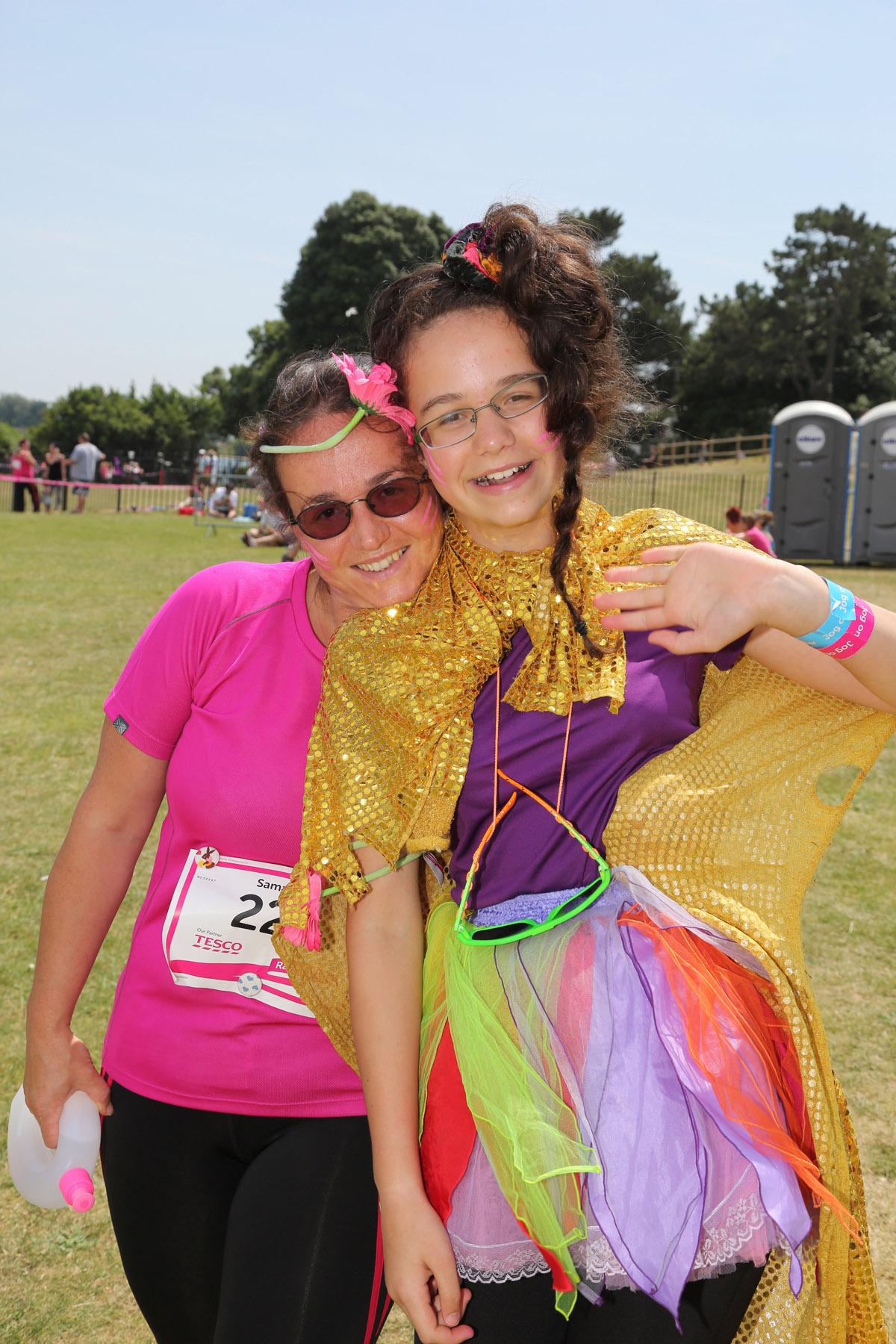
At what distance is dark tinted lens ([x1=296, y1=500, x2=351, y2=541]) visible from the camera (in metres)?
2.21

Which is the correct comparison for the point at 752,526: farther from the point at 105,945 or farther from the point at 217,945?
the point at 217,945

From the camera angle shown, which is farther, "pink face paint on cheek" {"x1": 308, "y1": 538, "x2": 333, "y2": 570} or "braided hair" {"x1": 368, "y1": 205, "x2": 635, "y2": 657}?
"pink face paint on cheek" {"x1": 308, "y1": 538, "x2": 333, "y2": 570}

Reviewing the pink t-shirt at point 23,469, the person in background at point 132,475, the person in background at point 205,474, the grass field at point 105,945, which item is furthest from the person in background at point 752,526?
the person in background at point 132,475

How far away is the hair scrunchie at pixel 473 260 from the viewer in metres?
2.06

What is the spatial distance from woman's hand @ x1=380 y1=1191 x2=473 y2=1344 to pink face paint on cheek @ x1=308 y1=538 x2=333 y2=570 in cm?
116

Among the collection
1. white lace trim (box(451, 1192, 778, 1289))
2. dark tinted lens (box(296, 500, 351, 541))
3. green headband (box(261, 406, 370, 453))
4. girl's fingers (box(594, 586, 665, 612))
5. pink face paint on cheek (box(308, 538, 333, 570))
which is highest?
green headband (box(261, 406, 370, 453))

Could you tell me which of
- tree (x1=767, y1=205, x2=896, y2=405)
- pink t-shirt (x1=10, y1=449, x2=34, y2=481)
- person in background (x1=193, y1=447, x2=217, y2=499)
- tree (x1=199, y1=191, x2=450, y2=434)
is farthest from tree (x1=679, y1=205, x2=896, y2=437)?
pink t-shirt (x1=10, y1=449, x2=34, y2=481)

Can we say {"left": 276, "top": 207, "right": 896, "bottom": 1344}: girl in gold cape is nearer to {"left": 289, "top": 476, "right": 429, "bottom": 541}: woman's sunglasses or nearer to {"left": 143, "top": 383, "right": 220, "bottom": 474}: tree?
{"left": 289, "top": 476, "right": 429, "bottom": 541}: woman's sunglasses

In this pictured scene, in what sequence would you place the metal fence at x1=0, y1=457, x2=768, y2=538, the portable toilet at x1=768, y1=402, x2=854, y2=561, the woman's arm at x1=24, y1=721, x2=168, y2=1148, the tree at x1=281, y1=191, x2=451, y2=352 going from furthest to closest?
the tree at x1=281, y1=191, x2=451, y2=352 < the metal fence at x1=0, y1=457, x2=768, y2=538 < the portable toilet at x1=768, y1=402, x2=854, y2=561 < the woman's arm at x1=24, y1=721, x2=168, y2=1148

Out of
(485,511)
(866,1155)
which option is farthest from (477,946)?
(866,1155)

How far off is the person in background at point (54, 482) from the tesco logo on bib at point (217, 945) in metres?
29.0

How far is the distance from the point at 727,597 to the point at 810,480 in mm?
19745

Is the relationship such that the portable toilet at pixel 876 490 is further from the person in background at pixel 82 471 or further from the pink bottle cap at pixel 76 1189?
the person in background at pixel 82 471

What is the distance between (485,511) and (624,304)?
2.45 ft
